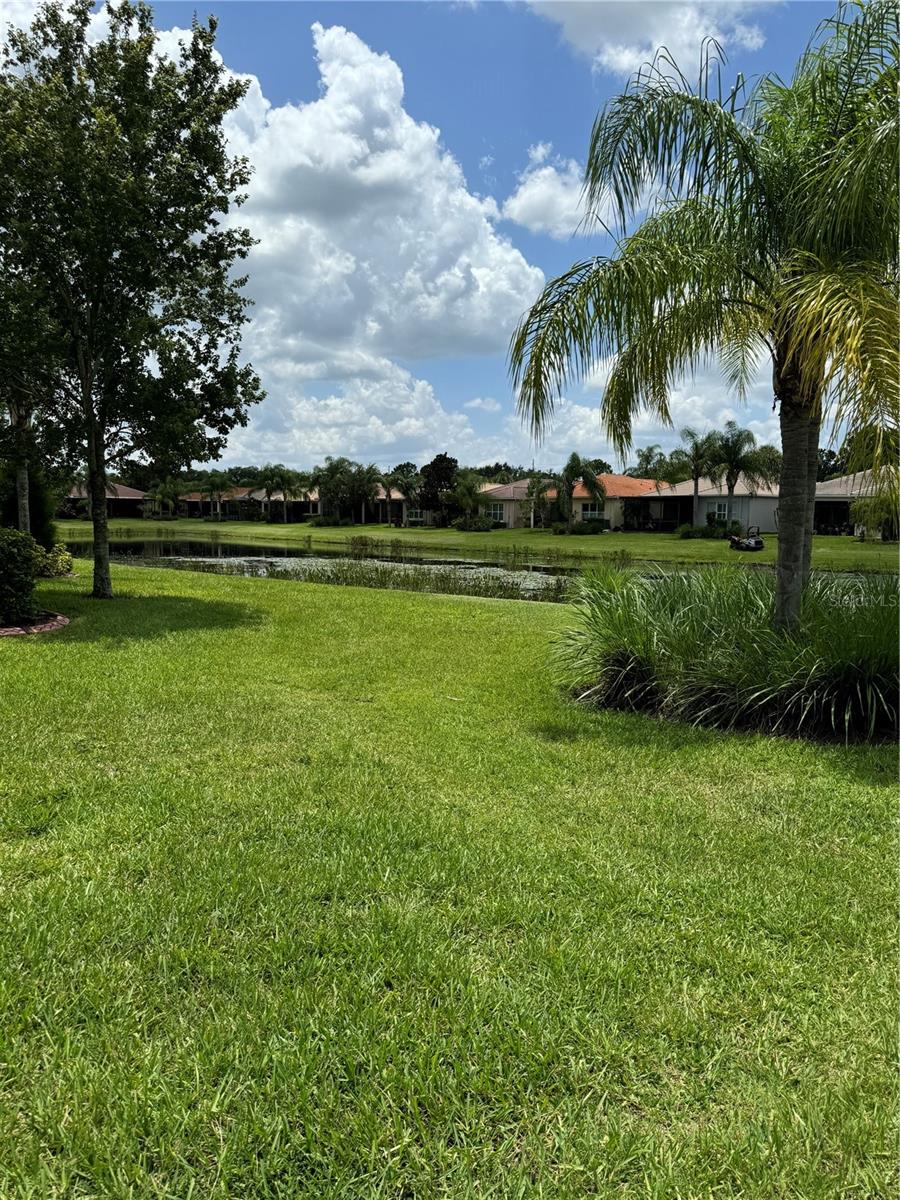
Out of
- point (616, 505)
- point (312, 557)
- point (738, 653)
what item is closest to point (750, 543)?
point (312, 557)

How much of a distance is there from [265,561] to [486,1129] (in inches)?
1193

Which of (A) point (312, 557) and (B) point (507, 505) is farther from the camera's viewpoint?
(B) point (507, 505)

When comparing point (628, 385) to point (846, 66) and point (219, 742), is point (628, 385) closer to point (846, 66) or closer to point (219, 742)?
point (846, 66)

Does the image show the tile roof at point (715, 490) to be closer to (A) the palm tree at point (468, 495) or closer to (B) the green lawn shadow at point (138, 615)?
(A) the palm tree at point (468, 495)

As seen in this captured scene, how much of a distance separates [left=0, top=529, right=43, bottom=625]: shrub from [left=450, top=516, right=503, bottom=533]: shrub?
178 feet

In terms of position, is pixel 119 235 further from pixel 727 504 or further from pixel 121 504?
pixel 121 504

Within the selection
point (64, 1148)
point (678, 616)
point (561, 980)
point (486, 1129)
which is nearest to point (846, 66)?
point (678, 616)

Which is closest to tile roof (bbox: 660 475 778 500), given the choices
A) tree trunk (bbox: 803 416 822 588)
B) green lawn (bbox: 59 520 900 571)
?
green lawn (bbox: 59 520 900 571)

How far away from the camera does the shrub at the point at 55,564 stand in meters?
16.5

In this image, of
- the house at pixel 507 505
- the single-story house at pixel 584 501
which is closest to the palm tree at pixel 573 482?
the single-story house at pixel 584 501

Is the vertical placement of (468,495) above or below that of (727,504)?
above

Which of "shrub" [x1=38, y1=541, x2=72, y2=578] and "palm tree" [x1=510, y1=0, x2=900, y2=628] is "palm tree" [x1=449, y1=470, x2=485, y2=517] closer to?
"shrub" [x1=38, y1=541, x2=72, y2=578]

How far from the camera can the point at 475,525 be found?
6494cm

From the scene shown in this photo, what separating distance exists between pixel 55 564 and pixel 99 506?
471 centimetres
